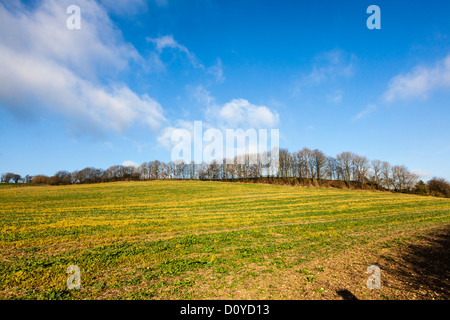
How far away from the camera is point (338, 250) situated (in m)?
12.3

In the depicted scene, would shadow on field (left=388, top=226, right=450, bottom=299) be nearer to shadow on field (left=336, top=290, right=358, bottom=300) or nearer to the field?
the field

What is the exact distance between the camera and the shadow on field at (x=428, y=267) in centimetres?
778

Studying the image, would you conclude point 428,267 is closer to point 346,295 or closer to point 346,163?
point 346,295

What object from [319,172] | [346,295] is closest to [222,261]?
[346,295]

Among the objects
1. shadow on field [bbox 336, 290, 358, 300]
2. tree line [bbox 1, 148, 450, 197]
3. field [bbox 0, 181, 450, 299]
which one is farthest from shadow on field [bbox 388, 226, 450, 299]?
tree line [bbox 1, 148, 450, 197]

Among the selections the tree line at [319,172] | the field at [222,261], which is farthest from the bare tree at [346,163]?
the field at [222,261]

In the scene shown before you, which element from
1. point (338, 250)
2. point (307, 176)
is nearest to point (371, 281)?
point (338, 250)

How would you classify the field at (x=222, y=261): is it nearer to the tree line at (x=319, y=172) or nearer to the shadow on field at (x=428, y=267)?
the shadow on field at (x=428, y=267)

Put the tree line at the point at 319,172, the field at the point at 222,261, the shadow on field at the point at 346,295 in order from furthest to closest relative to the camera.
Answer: the tree line at the point at 319,172 → the field at the point at 222,261 → the shadow on field at the point at 346,295

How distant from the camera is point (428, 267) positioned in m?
A: 9.70

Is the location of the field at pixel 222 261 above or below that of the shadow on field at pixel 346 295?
below
